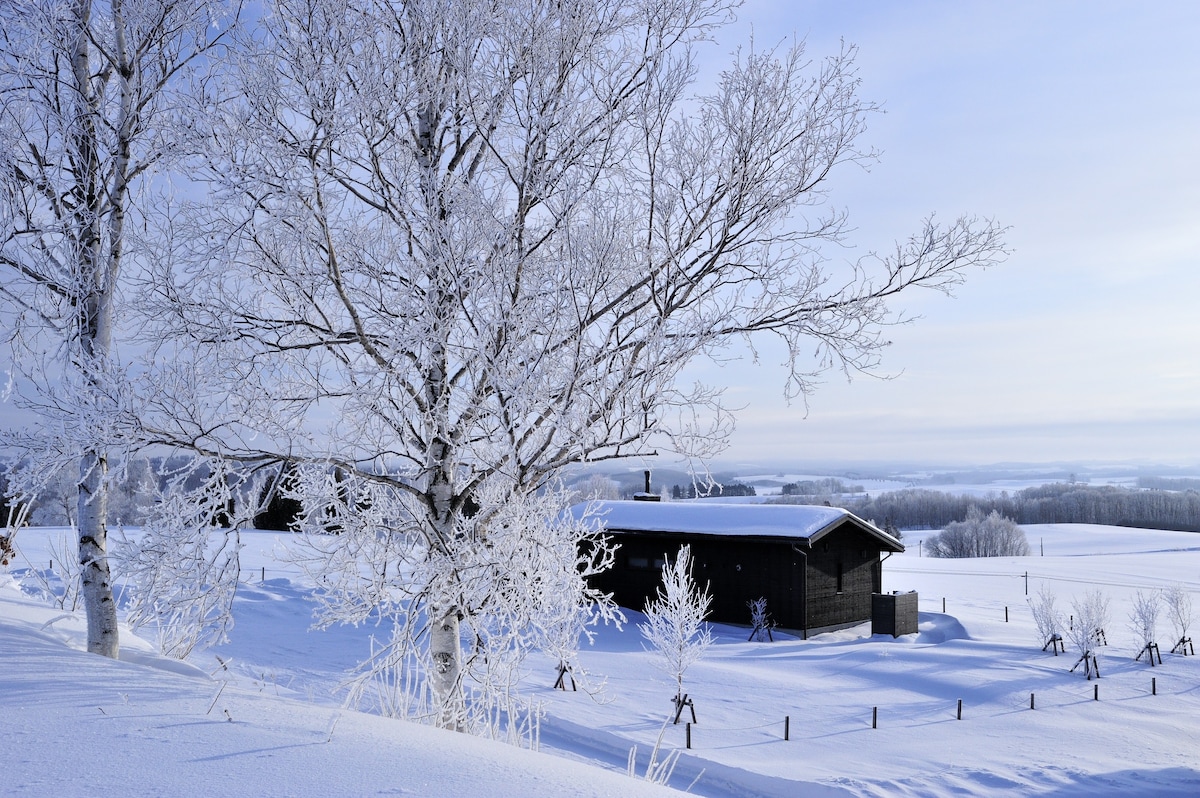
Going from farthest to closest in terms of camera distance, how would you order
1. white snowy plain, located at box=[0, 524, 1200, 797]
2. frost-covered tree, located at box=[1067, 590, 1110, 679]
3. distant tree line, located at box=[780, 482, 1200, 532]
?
distant tree line, located at box=[780, 482, 1200, 532]
frost-covered tree, located at box=[1067, 590, 1110, 679]
white snowy plain, located at box=[0, 524, 1200, 797]

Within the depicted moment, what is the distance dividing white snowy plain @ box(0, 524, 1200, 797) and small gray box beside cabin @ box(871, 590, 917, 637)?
0.61 m

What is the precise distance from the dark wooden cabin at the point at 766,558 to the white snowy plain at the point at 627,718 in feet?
3.15

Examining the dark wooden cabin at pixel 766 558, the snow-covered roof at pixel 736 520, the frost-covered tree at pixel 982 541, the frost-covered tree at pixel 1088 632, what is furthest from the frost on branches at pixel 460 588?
the frost-covered tree at pixel 982 541

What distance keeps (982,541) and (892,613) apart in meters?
60.9

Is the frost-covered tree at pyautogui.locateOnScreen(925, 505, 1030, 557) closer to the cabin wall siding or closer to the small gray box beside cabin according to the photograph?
the cabin wall siding

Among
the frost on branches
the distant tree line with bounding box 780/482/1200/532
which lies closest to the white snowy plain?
the frost on branches

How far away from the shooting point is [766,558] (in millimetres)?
23438

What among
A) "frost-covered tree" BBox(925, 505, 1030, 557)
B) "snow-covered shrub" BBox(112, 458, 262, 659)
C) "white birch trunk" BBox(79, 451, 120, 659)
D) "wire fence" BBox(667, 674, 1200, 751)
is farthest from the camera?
"frost-covered tree" BBox(925, 505, 1030, 557)

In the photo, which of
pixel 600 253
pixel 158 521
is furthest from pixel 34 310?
pixel 600 253

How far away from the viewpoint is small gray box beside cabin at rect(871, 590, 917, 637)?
23422 mm

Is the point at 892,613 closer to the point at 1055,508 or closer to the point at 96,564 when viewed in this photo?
the point at 96,564

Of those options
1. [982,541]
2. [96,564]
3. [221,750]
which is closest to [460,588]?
[221,750]

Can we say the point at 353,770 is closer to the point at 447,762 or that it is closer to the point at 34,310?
the point at 447,762

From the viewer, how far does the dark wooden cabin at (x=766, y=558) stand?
23031mm
